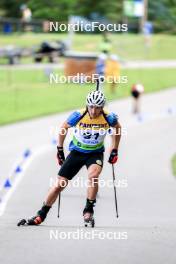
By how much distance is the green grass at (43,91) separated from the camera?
103 ft

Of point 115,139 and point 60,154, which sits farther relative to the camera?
point 115,139

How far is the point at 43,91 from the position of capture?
3741 cm

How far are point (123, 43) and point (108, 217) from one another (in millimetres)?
47133

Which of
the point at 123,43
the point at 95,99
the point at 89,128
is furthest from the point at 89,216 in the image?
the point at 123,43

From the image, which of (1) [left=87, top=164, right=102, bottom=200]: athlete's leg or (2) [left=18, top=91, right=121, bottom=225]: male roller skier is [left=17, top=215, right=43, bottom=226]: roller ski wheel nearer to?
(2) [left=18, top=91, right=121, bottom=225]: male roller skier

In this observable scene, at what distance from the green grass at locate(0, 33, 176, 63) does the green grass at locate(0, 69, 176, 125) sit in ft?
30.1

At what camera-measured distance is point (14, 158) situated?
827 inches

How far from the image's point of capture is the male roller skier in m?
12.0

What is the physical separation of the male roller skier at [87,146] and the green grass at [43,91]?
621 inches

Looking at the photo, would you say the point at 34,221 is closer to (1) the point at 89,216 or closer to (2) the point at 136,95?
(1) the point at 89,216

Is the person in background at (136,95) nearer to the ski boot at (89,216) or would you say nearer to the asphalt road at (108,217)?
the asphalt road at (108,217)

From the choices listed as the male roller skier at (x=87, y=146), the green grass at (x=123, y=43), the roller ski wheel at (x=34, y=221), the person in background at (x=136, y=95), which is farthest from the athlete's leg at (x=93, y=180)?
the green grass at (x=123, y=43)

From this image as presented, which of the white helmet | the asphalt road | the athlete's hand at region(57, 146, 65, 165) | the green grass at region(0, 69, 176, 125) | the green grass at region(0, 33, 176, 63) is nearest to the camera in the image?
the asphalt road

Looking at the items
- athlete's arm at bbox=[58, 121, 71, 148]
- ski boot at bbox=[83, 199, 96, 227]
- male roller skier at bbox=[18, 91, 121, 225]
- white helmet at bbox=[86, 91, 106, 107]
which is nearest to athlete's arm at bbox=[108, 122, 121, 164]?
male roller skier at bbox=[18, 91, 121, 225]
